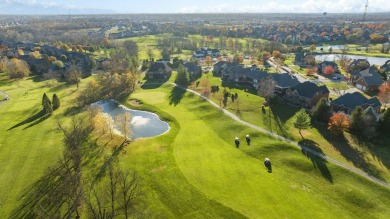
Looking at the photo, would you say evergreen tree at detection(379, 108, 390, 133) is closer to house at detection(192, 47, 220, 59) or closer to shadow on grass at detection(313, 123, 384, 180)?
shadow on grass at detection(313, 123, 384, 180)

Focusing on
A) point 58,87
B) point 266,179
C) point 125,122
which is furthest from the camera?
point 58,87

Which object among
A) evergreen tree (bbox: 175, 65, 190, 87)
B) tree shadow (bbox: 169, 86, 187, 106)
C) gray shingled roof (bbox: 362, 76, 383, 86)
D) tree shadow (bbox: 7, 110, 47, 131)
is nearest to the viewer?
tree shadow (bbox: 7, 110, 47, 131)

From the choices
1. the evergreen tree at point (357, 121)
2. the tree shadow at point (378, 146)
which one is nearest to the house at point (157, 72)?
the evergreen tree at point (357, 121)

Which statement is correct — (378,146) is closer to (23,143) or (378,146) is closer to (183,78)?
(183,78)

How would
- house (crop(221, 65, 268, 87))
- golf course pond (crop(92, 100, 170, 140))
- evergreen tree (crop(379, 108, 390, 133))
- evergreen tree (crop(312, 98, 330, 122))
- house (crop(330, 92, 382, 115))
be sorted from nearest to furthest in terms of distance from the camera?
evergreen tree (crop(379, 108, 390, 133)), evergreen tree (crop(312, 98, 330, 122)), golf course pond (crop(92, 100, 170, 140)), house (crop(330, 92, 382, 115)), house (crop(221, 65, 268, 87))

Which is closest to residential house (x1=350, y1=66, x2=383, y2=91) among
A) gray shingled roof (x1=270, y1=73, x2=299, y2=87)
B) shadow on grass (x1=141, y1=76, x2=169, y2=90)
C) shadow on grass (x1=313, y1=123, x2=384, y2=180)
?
gray shingled roof (x1=270, y1=73, x2=299, y2=87)

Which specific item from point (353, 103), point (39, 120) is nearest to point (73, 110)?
point (39, 120)
